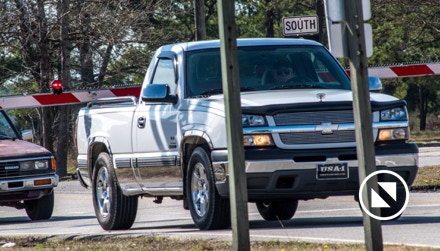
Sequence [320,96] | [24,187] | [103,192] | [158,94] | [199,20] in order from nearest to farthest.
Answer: [320,96] → [158,94] → [103,192] → [24,187] → [199,20]

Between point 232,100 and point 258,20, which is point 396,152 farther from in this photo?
point 258,20

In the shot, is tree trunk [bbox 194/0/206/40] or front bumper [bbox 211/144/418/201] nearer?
front bumper [bbox 211/144/418/201]

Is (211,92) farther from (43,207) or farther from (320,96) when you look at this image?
(43,207)

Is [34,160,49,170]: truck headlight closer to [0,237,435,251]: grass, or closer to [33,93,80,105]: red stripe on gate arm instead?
[0,237,435,251]: grass

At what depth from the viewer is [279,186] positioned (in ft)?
35.1

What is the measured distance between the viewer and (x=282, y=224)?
1195cm

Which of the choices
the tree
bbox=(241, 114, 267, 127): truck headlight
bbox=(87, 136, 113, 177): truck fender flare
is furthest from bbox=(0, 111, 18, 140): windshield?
the tree

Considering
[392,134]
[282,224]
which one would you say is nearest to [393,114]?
[392,134]

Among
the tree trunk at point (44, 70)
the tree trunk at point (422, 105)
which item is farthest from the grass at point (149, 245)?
the tree trunk at point (422, 105)

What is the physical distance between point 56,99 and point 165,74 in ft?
32.8

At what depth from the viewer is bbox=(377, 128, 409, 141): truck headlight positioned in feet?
35.6

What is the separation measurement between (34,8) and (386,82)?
26.2 m

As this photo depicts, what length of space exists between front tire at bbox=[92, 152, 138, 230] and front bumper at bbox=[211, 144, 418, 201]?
2.24 meters

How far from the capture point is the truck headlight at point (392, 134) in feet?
35.6
